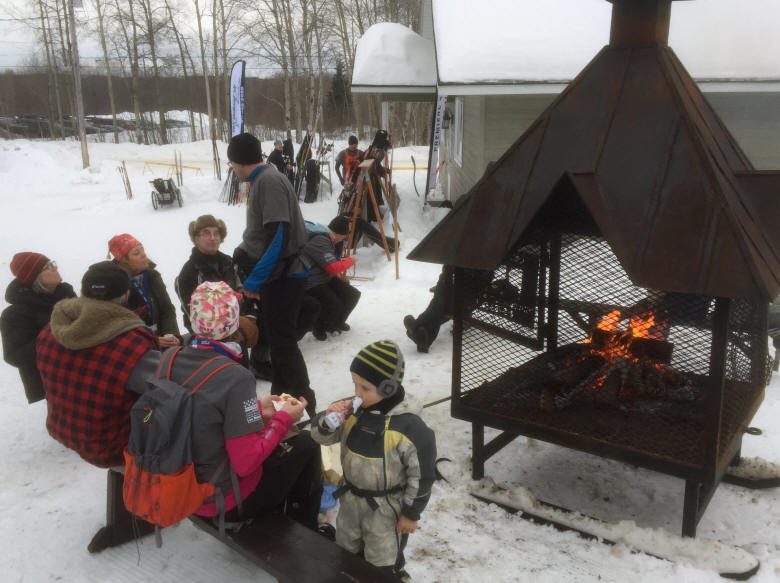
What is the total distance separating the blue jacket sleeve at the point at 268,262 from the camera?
3.98m

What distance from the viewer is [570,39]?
7.72 meters

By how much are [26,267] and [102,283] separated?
1.40m

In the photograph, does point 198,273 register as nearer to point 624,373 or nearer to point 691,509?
point 624,373

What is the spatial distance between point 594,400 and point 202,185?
14362mm

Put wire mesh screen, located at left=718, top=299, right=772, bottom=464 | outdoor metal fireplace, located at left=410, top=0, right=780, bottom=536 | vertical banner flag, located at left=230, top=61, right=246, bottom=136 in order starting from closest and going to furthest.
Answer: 1. outdoor metal fireplace, located at left=410, top=0, right=780, bottom=536
2. wire mesh screen, located at left=718, top=299, right=772, bottom=464
3. vertical banner flag, located at left=230, top=61, right=246, bottom=136

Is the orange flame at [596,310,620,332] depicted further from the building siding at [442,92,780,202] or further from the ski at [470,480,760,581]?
the building siding at [442,92,780,202]

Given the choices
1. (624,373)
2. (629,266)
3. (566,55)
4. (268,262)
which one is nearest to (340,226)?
(268,262)

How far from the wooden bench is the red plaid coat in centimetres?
57

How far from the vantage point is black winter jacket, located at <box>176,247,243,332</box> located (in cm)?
494

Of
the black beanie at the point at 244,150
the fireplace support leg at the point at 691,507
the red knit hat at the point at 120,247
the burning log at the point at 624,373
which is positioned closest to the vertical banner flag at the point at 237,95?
the red knit hat at the point at 120,247

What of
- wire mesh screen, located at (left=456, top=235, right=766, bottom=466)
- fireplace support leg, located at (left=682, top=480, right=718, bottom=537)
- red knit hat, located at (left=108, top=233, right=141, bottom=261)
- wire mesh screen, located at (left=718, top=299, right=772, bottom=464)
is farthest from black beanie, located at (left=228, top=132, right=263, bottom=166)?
fireplace support leg, located at (left=682, top=480, right=718, bottom=537)

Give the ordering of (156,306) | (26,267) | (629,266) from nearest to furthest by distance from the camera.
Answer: (629,266)
(26,267)
(156,306)

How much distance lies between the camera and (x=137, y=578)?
2947 millimetres

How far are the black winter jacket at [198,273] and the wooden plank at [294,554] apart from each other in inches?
96.6
